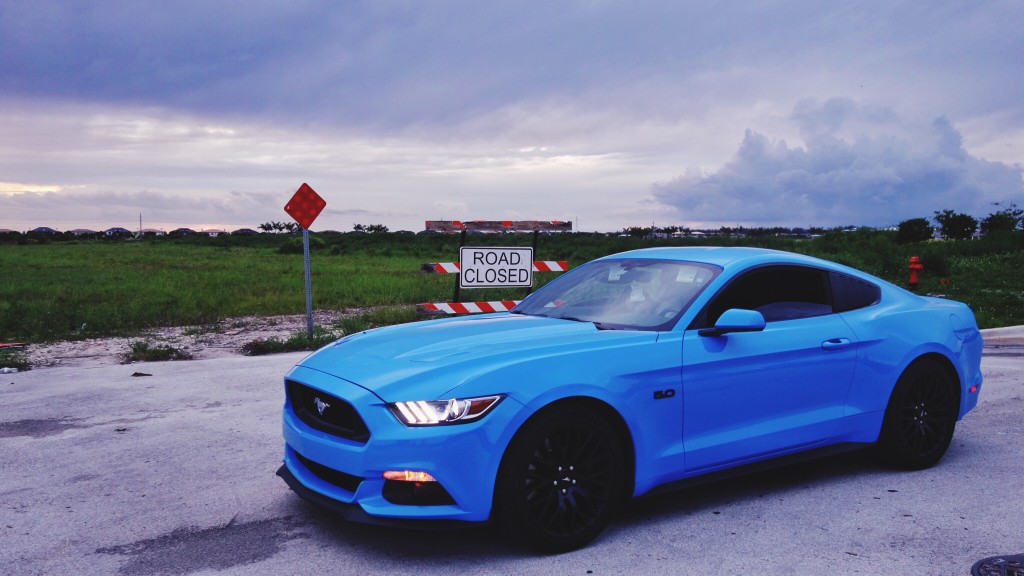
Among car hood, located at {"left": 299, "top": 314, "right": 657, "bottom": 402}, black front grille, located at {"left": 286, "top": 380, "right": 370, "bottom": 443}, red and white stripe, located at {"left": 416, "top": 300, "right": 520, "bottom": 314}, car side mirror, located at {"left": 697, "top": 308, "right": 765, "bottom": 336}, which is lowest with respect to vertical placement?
red and white stripe, located at {"left": 416, "top": 300, "right": 520, "bottom": 314}

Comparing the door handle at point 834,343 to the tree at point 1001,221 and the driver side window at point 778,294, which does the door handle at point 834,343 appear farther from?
the tree at point 1001,221

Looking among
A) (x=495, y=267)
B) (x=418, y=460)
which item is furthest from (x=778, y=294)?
(x=495, y=267)

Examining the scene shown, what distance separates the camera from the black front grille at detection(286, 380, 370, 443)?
3947 millimetres

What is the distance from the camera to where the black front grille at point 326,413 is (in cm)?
395

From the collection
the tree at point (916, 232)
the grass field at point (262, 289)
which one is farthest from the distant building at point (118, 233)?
the tree at point (916, 232)

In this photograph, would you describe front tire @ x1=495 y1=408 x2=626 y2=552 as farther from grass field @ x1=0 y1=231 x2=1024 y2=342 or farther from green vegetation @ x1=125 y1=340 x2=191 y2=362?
grass field @ x1=0 y1=231 x2=1024 y2=342

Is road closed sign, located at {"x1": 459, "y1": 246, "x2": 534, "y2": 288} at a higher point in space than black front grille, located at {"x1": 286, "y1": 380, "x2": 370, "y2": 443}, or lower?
higher

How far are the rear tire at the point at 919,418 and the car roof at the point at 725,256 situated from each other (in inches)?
35.5

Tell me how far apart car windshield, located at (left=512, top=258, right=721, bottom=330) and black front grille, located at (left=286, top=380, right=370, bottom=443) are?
4.98 feet

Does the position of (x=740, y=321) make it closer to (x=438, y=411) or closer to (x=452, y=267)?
(x=438, y=411)

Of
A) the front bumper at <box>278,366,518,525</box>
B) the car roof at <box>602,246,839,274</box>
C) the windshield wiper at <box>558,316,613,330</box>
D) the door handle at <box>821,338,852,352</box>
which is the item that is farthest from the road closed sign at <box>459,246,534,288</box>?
the front bumper at <box>278,366,518,525</box>

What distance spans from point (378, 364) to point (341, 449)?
472mm

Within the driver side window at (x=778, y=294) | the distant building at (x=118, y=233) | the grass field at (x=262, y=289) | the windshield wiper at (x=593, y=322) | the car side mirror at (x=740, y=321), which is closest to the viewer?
the car side mirror at (x=740, y=321)

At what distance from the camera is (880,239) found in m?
29.6
